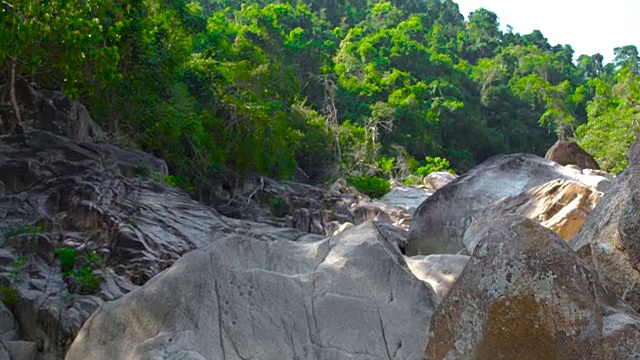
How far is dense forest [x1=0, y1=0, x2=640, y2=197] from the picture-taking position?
14.6 metres

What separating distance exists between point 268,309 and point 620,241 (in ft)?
6.83

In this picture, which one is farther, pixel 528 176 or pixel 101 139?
pixel 101 139

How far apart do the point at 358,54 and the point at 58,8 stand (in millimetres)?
41479

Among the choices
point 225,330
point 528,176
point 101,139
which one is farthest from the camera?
point 101,139

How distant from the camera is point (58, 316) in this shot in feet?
29.3

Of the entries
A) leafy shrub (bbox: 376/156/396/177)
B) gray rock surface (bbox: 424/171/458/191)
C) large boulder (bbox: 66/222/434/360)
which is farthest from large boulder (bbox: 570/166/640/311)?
leafy shrub (bbox: 376/156/396/177)

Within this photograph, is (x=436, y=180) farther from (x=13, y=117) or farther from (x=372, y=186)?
(x=13, y=117)

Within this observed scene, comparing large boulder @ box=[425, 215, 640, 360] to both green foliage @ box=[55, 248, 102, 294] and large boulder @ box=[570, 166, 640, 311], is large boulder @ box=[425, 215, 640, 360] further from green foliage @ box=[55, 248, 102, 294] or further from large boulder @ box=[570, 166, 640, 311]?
green foliage @ box=[55, 248, 102, 294]

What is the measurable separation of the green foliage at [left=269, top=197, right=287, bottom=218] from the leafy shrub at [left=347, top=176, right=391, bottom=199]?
7.89 m

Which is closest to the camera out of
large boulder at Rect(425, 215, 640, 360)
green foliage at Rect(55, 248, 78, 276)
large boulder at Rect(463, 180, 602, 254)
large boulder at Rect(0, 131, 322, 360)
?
large boulder at Rect(425, 215, 640, 360)

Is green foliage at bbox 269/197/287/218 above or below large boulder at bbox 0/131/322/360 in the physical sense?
below

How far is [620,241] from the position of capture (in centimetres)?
453

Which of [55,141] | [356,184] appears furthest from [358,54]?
[55,141]

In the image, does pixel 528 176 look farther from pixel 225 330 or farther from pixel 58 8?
pixel 225 330
